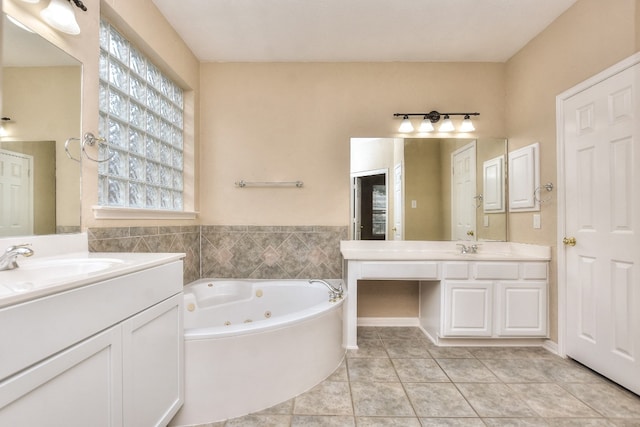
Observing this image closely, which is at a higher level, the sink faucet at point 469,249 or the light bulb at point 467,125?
the light bulb at point 467,125

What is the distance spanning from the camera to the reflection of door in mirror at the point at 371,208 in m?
2.92

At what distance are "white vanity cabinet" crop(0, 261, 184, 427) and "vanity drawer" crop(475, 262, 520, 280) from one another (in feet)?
7.07

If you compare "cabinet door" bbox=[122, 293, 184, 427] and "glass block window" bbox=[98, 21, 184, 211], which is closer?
"cabinet door" bbox=[122, 293, 184, 427]

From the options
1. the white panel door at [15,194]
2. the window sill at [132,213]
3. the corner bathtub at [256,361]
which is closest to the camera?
the white panel door at [15,194]

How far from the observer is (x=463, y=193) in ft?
9.52

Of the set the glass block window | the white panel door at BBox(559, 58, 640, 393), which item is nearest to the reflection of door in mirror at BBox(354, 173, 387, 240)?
the white panel door at BBox(559, 58, 640, 393)

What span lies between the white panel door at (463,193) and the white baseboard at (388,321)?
35.3 inches

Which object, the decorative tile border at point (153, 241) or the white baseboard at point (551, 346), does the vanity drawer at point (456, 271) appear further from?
the decorative tile border at point (153, 241)

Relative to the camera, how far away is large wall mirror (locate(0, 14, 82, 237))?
120 centimetres

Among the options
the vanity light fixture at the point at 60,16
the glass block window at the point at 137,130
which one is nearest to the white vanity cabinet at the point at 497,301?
the glass block window at the point at 137,130

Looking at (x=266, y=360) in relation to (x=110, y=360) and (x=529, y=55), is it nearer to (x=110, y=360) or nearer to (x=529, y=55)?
(x=110, y=360)

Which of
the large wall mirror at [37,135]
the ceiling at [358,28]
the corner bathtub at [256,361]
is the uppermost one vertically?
the ceiling at [358,28]

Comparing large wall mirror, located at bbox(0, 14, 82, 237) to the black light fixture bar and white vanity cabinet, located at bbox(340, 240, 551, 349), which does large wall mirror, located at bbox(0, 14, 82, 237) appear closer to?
white vanity cabinet, located at bbox(340, 240, 551, 349)

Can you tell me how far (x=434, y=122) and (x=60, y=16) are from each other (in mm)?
2726
